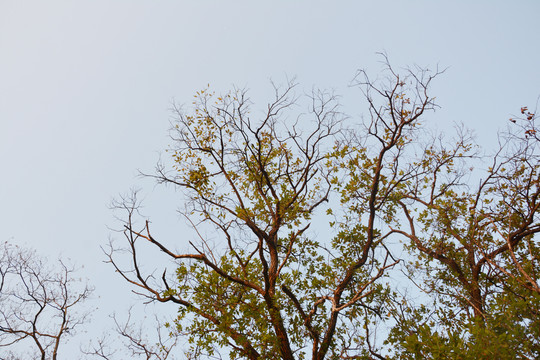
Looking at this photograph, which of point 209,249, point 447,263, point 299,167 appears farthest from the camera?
point 299,167

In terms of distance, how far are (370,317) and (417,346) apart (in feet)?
12.9

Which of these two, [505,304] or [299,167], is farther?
[299,167]

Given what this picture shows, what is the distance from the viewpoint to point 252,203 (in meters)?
10.6

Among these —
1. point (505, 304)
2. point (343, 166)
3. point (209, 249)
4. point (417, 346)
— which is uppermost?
point (343, 166)

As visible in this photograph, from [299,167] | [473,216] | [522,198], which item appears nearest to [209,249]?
[299,167]

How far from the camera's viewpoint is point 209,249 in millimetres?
8820

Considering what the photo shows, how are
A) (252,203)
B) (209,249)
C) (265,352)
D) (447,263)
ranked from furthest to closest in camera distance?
(252,203)
(447,263)
(209,249)
(265,352)

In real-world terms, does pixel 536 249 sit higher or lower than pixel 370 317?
higher

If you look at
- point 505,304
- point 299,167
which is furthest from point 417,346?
point 299,167

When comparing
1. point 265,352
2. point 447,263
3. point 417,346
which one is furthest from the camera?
point 447,263

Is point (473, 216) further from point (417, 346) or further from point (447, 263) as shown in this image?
point (417, 346)

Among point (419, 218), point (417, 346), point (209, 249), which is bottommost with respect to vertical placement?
point (417, 346)

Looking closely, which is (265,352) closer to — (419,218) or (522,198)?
(419,218)

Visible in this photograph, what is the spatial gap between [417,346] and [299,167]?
6.82m
